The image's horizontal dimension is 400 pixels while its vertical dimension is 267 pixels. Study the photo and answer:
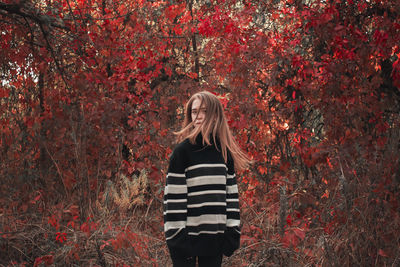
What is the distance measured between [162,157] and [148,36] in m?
2.32

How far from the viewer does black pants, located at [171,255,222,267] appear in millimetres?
2885

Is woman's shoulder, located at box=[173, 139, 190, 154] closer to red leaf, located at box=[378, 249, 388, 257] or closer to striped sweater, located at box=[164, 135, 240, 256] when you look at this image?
striped sweater, located at box=[164, 135, 240, 256]

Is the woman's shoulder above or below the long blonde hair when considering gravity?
below

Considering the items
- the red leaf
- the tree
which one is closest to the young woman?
the tree

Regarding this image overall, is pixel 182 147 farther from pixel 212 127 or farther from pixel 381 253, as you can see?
pixel 381 253

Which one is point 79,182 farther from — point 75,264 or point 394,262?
point 394,262

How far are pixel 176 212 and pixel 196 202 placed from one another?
6.5 inches

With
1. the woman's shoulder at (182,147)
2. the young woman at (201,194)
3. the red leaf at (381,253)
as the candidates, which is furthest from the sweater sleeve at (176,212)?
the red leaf at (381,253)

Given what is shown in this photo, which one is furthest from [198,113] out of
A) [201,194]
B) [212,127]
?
[201,194]

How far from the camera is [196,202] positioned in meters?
2.89

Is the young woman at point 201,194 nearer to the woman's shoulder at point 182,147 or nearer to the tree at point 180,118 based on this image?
the woman's shoulder at point 182,147

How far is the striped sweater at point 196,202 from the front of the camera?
281cm

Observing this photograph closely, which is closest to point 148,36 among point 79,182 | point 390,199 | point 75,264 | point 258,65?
point 258,65

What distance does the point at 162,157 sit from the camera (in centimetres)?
875
